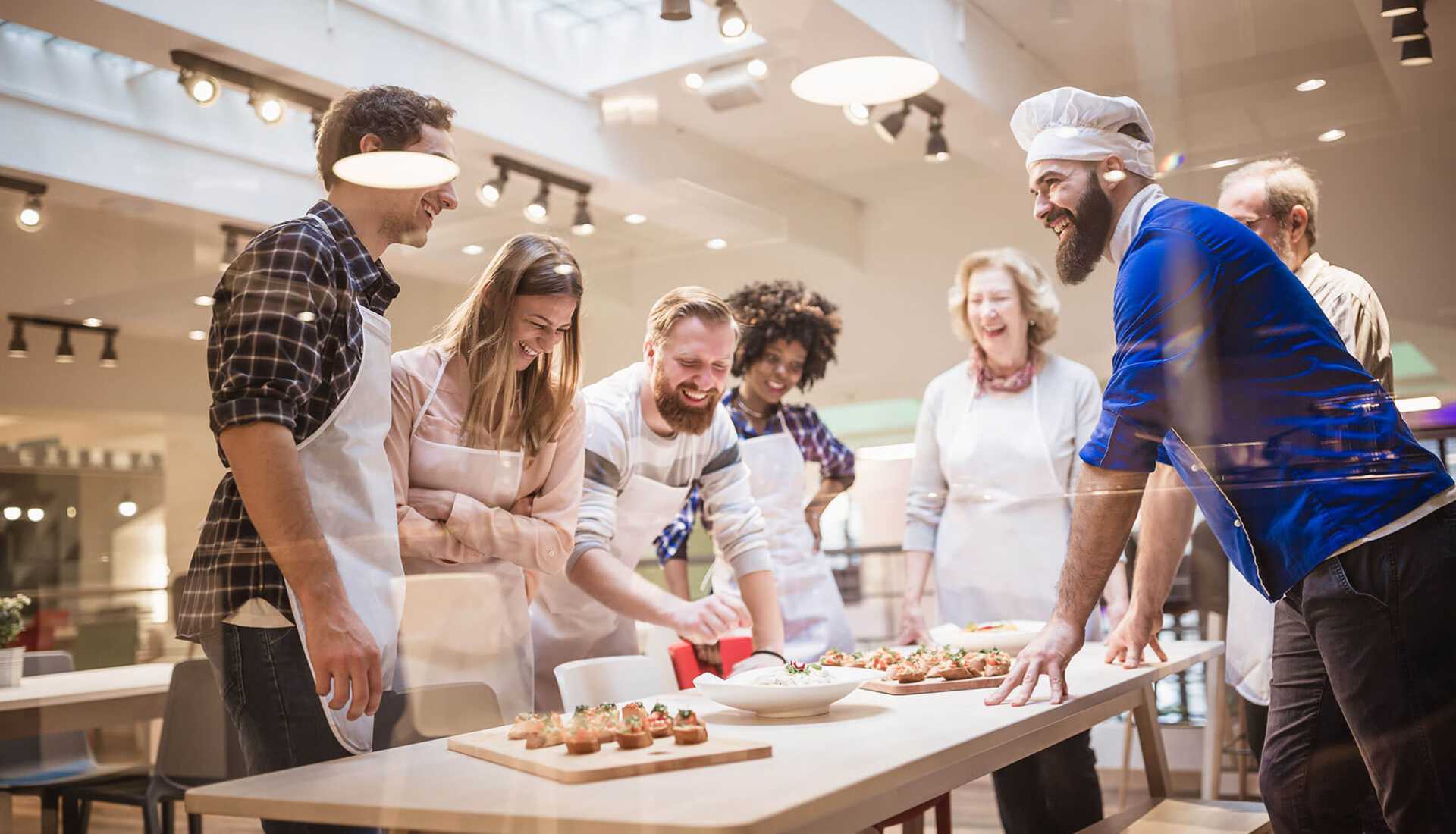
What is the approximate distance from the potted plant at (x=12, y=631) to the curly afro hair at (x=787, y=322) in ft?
4.32

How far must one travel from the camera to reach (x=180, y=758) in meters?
1.78

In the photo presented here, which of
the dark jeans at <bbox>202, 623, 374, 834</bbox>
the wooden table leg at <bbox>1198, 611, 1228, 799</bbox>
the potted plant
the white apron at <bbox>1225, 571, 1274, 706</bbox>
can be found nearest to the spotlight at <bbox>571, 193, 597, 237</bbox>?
the dark jeans at <bbox>202, 623, 374, 834</bbox>

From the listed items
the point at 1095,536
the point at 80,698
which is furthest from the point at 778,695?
the point at 80,698

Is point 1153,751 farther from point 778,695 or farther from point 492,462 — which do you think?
point 492,462

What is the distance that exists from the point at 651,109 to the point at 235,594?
4.20 feet

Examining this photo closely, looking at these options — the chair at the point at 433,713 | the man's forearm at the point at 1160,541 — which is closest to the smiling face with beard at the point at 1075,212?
the man's forearm at the point at 1160,541

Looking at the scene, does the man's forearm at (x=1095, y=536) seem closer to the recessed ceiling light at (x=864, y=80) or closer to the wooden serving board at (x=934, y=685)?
the wooden serving board at (x=934, y=685)

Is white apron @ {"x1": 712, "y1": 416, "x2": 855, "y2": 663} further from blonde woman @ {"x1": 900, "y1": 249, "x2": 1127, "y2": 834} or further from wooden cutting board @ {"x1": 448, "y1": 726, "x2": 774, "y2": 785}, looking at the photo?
wooden cutting board @ {"x1": 448, "y1": 726, "x2": 774, "y2": 785}

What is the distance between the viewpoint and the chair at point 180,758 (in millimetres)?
1551

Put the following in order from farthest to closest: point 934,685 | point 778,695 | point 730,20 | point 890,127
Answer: point 890,127
point 730,20
point 934,685
point 778,695

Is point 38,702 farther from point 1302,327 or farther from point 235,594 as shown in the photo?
point 1302,327

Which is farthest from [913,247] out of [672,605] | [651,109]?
[672,605]

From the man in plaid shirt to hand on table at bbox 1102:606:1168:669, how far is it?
1.22 metres

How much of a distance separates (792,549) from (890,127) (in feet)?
3.25
